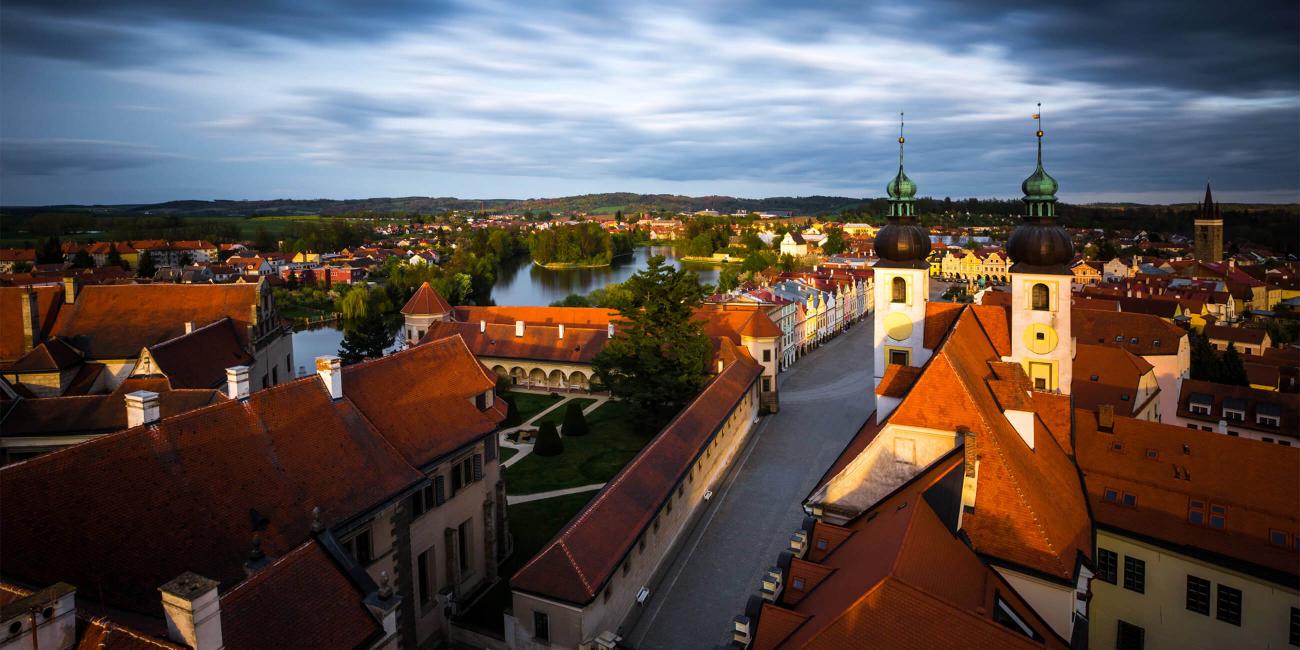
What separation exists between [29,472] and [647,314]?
81.4 ft

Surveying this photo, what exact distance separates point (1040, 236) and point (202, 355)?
29.8m

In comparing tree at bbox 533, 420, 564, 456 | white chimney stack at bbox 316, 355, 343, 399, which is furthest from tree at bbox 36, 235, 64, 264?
white chimney stack at bbox 316, 355, 343, 399

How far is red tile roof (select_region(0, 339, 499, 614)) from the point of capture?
1111 cm

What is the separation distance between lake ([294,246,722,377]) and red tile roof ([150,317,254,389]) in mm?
21802

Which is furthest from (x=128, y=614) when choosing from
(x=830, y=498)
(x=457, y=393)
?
(x=830, y=498)

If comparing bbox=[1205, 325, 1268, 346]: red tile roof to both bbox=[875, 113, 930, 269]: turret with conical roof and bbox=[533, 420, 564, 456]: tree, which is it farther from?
bbox=[533, 420, 564, 456]: tree

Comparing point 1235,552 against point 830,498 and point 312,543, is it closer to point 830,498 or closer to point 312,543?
point 830,498

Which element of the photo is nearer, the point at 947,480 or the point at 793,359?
the point at 947,480

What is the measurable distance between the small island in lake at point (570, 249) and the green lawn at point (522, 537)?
350ft

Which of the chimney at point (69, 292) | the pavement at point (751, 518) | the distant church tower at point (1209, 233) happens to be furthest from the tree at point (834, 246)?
the chimney at point (69, 292)

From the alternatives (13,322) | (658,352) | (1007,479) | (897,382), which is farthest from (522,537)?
(13,322)

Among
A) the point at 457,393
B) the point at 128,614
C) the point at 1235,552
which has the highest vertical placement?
the point at 457,393

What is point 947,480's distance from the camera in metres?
15.1

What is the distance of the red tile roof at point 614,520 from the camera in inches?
642
